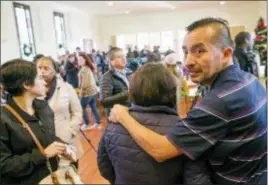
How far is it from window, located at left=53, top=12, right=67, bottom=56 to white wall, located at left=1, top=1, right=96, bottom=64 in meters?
0.23

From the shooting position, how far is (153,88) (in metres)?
1.08

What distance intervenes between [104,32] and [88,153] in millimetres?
11382

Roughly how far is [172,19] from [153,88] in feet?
43.4

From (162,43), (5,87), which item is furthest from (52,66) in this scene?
(162,43)

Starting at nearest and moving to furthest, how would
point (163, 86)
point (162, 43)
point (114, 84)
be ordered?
point (163, 86)
point (114, 84)
point (162, 43)

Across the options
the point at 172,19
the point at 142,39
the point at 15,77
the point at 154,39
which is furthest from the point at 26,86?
the point at 142,39

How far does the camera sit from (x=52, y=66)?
7.30 feet

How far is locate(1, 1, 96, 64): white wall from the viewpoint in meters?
7.55

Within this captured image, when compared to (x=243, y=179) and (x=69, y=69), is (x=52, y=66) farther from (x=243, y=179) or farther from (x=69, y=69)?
(x=69, y=69)

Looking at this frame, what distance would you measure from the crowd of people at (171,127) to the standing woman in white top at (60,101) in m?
0.52

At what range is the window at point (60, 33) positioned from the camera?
10.3 metres

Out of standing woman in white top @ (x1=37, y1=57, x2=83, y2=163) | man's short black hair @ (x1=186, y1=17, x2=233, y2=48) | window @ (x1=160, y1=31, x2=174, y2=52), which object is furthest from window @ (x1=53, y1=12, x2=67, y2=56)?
man's short black hair @ (x1=186, y1=17, x2=233, y2=48)

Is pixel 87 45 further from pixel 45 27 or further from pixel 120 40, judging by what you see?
pixel 45 27

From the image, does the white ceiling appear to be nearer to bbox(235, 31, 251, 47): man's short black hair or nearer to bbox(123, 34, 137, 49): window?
bbox(123, 34, 137, 49): window
